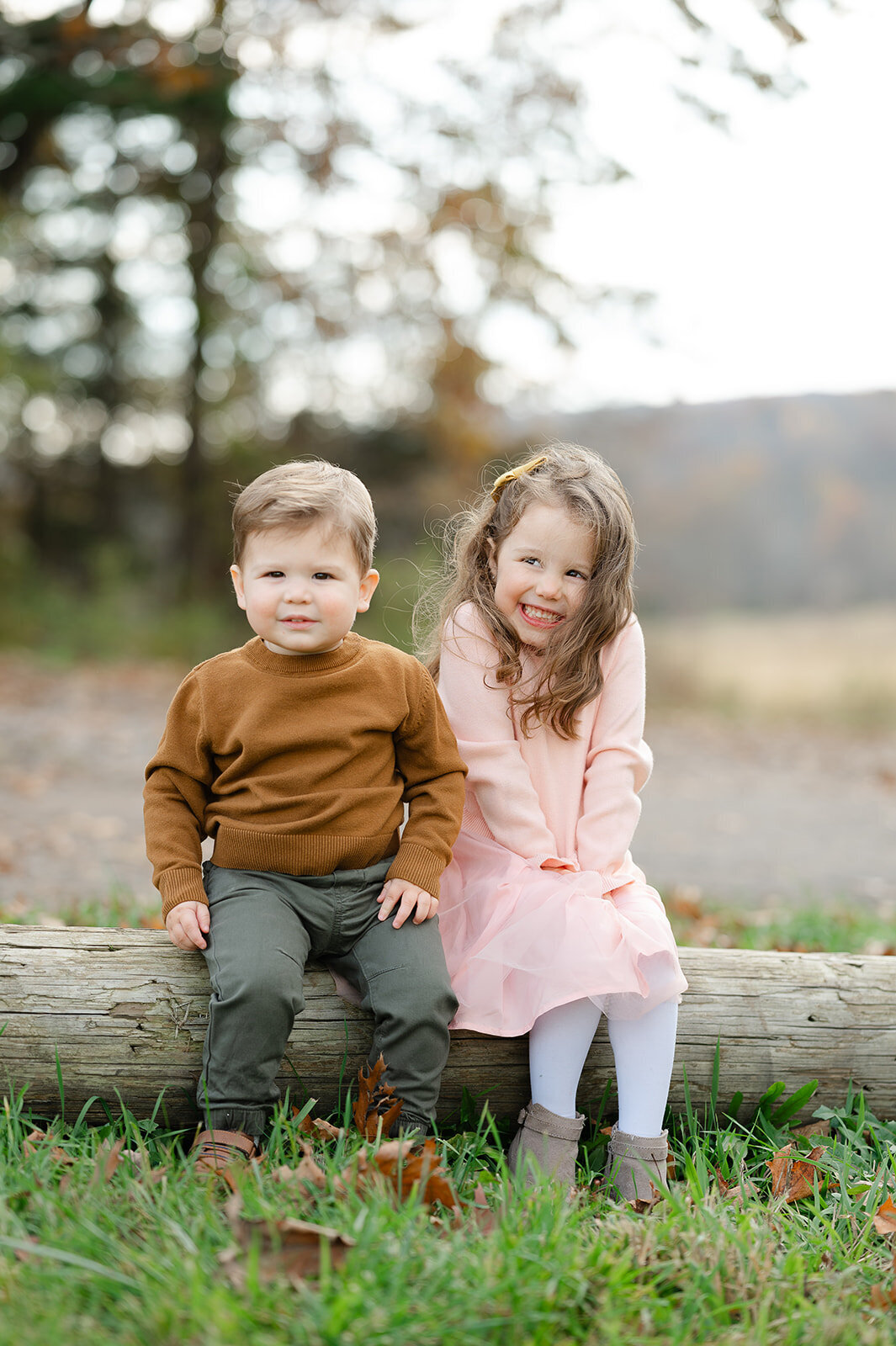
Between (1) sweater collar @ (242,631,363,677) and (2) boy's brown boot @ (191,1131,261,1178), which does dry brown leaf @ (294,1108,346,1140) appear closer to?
(2) boy's brown boot @ (191,1131,261,1178)

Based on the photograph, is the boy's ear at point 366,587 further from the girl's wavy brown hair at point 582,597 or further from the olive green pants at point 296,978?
the olive green pants at point 296,978

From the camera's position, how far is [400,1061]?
238cm

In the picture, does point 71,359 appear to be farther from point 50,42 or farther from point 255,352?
point 50,42

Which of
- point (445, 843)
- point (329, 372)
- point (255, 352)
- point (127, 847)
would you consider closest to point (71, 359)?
point (255, 352)

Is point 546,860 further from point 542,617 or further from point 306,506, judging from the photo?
point 306,506

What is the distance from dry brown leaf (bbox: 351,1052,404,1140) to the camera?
2.31 m

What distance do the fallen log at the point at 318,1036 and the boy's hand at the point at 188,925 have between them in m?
0.10

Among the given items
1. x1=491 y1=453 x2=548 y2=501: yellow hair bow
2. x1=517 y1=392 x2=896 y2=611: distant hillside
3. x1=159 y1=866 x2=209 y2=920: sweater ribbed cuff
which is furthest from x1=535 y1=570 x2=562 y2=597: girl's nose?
x1=517 y1=392 x2=896 y2=611: distant hillside

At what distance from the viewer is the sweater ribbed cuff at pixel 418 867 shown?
2.50 meters

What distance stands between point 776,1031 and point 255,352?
1311 cm

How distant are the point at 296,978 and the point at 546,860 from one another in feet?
2.21

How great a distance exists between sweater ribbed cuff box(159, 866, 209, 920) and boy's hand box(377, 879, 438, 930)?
15.7 inches

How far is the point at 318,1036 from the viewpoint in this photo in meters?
2.46

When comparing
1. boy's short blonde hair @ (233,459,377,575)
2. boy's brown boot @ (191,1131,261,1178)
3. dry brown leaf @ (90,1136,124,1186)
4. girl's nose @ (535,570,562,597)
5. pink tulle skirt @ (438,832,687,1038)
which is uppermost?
boy's short blonde hair @ (233,459,377,575)
